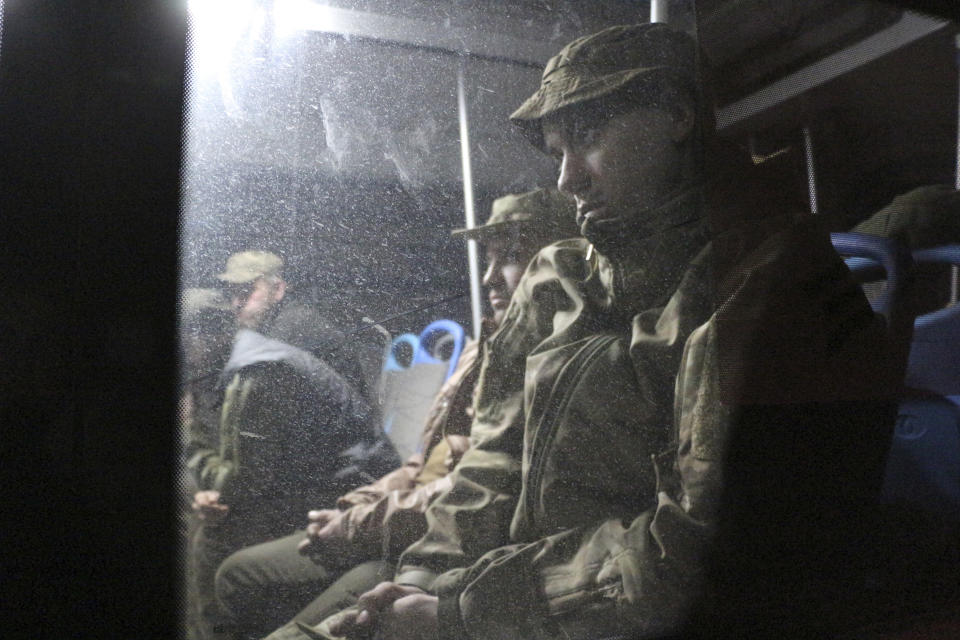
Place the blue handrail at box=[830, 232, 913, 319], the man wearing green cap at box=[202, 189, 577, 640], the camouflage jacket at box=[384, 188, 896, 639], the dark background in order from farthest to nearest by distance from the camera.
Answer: the blue handrail at box=[830, 232, 913, 319] → the camouflage jacket at box=[384, 188, 896, 639] → the man wearing green cap at box=[202, 189, 577, 640] → the dark background

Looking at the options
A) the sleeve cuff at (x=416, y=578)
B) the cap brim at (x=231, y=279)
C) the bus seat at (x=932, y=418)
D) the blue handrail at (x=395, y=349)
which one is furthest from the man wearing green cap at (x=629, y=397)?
the cap brim at (x=231, y=279)

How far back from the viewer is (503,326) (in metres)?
1.28

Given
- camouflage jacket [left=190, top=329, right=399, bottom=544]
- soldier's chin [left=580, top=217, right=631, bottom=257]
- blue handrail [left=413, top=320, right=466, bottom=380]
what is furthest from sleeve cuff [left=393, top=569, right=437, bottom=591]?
soldier's chin [left=580, top=217, right=631, bottom=257]

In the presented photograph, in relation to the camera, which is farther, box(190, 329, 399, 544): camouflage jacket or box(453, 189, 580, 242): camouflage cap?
box(453, 189, 580, 242): camouflage cap

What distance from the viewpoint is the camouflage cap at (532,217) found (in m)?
1.29

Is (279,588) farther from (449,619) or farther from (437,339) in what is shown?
(437,339)

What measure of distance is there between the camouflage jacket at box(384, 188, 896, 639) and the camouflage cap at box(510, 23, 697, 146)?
0.79 feet

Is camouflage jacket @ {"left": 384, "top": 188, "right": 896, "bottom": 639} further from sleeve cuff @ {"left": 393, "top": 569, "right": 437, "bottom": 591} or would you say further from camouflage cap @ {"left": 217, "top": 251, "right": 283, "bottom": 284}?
camouflage cap @ {"left": 217, "top": 251, "right": 283, "bottom": 284}

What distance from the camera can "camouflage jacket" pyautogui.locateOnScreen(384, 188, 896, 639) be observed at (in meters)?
1.27

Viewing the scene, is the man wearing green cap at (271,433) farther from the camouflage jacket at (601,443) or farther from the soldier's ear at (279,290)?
the camouflage jacket at (601,443)

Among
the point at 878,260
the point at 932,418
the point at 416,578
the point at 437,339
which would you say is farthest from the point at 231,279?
the point at 932,418

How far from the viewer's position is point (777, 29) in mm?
1653

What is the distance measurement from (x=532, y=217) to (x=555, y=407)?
0.31 m

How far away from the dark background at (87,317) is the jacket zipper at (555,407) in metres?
0.54
